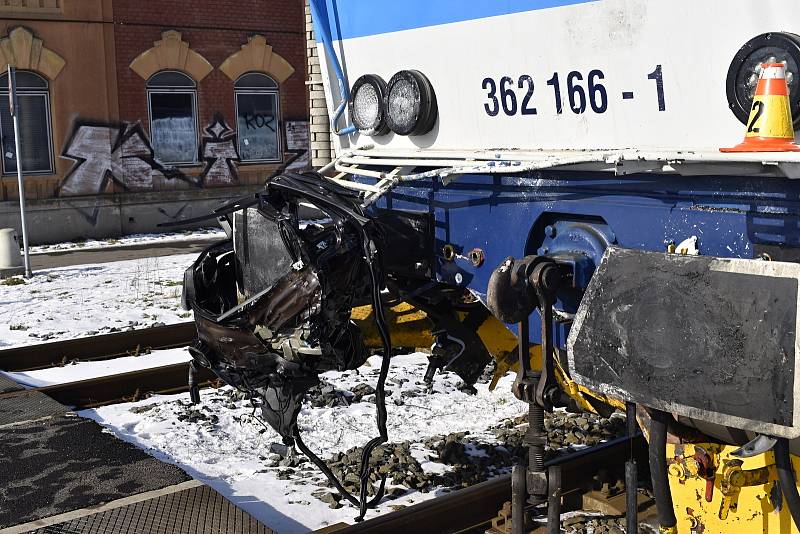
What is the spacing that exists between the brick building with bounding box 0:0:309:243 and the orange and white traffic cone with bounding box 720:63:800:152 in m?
15.3

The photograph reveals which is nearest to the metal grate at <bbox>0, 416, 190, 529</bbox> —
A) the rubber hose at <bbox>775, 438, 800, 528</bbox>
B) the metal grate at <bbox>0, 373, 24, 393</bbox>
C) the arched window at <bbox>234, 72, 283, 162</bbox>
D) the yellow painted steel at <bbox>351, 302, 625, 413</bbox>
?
the metal grate at <bbox>0, 373, 24, 393</bbox>

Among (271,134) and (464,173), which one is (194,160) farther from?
(464,173)

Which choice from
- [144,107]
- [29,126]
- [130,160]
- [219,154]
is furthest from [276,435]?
[219,154]

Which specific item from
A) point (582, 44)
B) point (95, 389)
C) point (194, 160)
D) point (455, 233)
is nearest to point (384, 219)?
point (455, 233)

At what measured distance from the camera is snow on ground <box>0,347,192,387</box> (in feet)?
23.3

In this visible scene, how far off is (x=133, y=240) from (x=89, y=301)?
6.55 m

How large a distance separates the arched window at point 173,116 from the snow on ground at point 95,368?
10.7m

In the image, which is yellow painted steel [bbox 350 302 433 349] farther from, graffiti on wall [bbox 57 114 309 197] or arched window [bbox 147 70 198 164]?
arched window [bbox 147 70 198 164]

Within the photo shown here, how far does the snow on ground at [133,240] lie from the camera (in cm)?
1574

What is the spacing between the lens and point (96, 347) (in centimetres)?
784

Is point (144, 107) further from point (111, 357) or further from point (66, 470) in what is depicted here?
point (66, 470)

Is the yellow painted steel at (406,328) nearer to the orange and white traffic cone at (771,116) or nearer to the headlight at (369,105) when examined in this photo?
the headlight at (369,105)

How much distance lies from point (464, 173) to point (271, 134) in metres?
15.9

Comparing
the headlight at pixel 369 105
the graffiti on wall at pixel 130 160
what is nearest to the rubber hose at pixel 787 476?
the headlight at pixel 369 105
